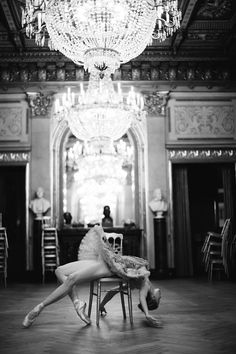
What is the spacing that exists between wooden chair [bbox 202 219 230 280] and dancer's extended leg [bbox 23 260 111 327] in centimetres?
481

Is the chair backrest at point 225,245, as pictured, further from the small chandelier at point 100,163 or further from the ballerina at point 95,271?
the ballerina at point 95,271

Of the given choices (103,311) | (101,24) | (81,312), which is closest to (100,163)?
(101,24)

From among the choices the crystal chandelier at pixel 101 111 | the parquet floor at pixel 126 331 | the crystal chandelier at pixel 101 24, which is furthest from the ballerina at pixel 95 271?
the crystal chandelier at pixel 101 111

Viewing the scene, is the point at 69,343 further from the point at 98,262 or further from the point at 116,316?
the point at 116,316

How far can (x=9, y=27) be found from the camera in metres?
8.66

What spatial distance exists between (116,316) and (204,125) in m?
6.24

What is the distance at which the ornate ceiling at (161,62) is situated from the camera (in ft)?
30.2

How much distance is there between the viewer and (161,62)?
9.94m

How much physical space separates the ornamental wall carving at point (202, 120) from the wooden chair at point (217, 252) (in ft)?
7.18

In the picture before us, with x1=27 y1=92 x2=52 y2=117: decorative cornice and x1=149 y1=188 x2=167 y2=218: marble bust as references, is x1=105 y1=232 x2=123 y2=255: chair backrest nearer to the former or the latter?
x1=149 y1=188 x2=167 y2=218: marble bust

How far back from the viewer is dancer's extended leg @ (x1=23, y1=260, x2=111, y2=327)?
151 inches

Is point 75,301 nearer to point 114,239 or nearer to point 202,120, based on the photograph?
point 114,239

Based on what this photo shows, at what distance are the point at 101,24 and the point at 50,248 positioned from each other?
4.62 m

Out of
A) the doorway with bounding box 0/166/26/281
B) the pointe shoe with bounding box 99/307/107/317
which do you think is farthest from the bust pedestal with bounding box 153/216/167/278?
the pointe shoe with bounding box 99/307/107/317
